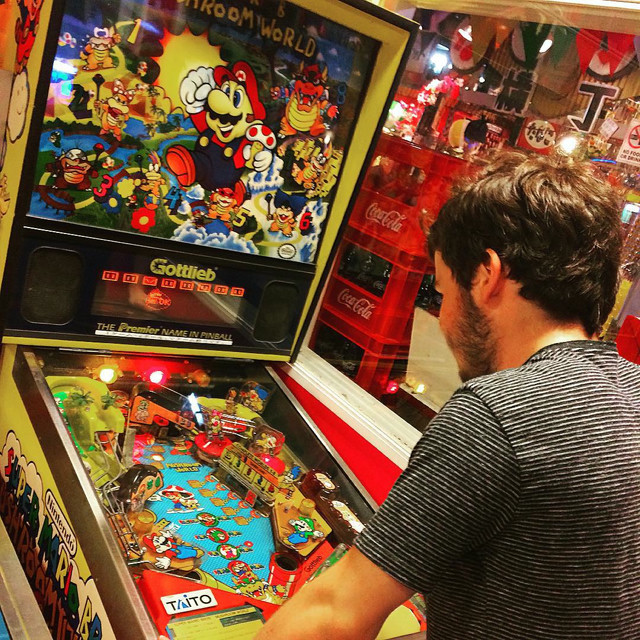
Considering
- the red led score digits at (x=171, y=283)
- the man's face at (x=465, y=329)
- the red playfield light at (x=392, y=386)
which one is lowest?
the red playfield light at (x=392, y=386)

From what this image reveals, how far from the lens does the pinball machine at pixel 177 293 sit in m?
1.52

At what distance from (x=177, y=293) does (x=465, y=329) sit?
1.21m

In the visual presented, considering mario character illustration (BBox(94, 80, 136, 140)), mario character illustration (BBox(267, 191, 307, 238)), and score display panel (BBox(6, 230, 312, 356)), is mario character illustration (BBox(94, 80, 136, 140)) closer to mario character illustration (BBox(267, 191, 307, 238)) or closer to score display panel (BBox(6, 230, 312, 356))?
score display panel (BBox(6, 230, 312, 356))

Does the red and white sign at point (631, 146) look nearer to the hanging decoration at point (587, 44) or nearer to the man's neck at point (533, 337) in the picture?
the hanging decoration at point (587, 44)

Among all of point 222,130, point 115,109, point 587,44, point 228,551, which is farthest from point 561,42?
point 228,551

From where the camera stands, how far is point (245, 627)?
138cm

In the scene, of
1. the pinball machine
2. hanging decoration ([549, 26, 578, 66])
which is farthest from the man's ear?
hanging decoration ([549, 26, 578, 66])

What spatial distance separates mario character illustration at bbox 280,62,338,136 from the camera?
6.53 ft

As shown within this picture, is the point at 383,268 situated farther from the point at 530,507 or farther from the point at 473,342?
the point at 530,507

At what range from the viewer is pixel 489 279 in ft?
3.47

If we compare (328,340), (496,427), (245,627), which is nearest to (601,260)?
(496,427)

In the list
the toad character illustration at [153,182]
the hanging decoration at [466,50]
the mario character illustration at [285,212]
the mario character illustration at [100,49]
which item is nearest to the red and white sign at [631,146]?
the hanging decoration at [466,50]

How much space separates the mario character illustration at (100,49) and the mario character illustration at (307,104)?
553 millimetres

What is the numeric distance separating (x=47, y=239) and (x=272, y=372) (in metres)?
0.96
